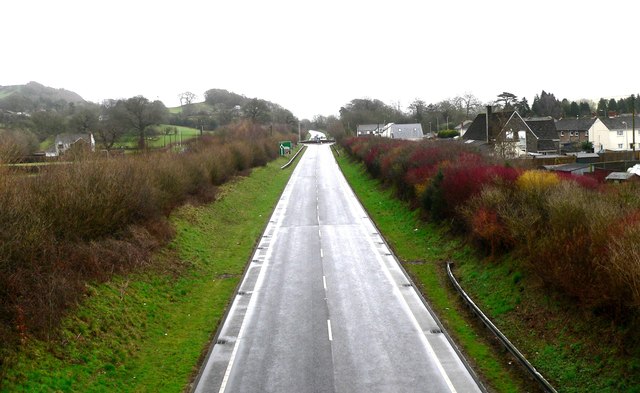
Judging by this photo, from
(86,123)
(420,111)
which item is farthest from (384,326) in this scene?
(420,111)

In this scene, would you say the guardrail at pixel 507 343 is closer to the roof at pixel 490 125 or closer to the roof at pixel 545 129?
the roof at pixel 490 125

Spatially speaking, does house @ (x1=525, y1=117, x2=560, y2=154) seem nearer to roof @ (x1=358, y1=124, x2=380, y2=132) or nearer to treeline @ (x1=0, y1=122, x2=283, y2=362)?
treeline @ (x1=0, y1=122, x2=283, y2=362)

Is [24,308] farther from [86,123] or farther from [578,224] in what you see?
[86,123]

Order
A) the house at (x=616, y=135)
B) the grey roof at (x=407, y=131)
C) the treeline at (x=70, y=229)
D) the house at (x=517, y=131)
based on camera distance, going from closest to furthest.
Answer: the treeline at (x=70, y=229) → the house at (x=517, y=131) → the house at (x=616, y=135) → the grey roof at (x=407, y=131)

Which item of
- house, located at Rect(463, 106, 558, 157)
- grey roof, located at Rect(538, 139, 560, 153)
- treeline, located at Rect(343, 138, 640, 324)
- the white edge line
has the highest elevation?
house, located at Rect(463, 106, 558, 157)

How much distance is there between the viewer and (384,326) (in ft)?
62.2

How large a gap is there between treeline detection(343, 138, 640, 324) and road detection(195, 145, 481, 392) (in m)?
3.91

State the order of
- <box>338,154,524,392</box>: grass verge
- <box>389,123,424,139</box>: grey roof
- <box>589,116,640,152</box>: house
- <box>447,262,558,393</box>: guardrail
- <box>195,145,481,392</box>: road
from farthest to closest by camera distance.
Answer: <box>389,123,424,139</box>: grey roof < <box>589,116,640,152</box>: house < <box>338,154,524,392</box>: grass verge < <box>195,145,481,392</box>: road < <box>447,262,558,393</box>: guardrail

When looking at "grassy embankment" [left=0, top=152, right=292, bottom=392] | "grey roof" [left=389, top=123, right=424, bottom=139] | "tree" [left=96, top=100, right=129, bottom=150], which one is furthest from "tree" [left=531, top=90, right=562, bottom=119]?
"grassy embankment" [left=0, top=152, right=292, bottom=392]

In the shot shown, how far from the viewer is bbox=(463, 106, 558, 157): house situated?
69688 millimetres

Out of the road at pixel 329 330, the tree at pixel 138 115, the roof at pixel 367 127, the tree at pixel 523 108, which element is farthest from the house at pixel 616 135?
the road at pixel 329 330

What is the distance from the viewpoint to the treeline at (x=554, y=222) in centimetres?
1401

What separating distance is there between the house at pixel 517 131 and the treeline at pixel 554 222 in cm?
3520

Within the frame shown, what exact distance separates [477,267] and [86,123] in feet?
181
